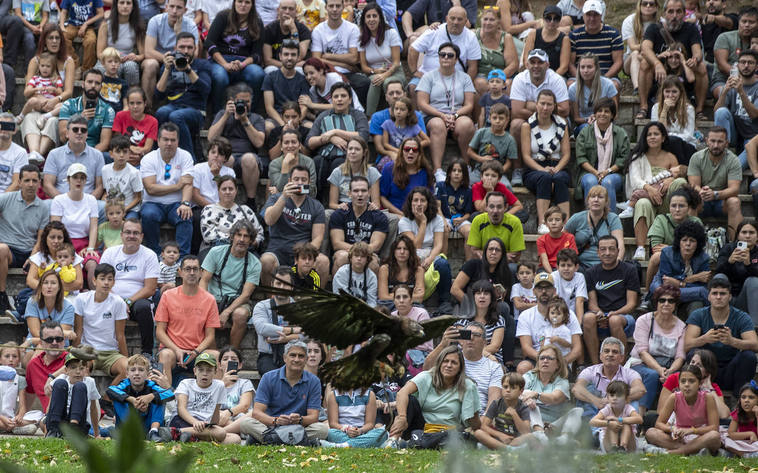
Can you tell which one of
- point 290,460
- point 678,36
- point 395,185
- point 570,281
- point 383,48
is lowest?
point 290,460

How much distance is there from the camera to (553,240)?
38.5ft

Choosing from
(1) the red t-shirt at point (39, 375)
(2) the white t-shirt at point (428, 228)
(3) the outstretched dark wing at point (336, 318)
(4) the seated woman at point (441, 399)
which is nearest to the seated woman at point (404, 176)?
(2) the white t-shirt at point (428, 228)

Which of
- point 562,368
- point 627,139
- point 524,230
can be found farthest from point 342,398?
point 627,139

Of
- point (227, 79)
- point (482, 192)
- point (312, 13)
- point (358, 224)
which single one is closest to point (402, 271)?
point (358, 224)

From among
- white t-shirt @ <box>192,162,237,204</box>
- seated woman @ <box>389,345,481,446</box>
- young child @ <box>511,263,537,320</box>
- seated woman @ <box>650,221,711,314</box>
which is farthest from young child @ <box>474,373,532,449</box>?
white t-shirt @ <box>192,162,237,204</box>

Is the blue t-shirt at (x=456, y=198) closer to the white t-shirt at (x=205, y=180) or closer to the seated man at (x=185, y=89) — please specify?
the white t-shirt at (x=205, y=180)

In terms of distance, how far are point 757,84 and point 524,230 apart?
3710mm

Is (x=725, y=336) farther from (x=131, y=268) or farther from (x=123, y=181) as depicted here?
(x=123, y=181)

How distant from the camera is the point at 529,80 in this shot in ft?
43.7

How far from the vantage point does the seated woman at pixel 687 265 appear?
1120 cm

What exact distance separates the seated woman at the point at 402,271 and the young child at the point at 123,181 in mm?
3031

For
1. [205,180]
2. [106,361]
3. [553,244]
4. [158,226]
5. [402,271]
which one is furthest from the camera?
[205,180]

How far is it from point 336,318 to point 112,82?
7579 mm

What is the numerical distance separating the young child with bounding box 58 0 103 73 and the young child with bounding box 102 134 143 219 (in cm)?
242
